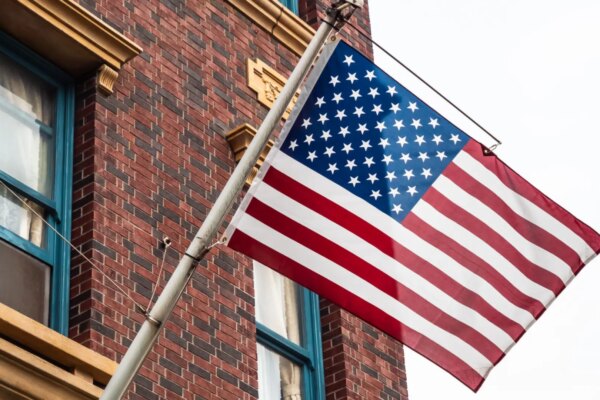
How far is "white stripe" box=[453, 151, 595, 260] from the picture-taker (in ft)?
45.8

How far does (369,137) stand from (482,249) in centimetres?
129

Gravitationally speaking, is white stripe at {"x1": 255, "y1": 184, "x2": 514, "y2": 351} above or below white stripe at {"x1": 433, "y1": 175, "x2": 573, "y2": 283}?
below

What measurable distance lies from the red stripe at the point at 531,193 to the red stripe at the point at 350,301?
159 cm

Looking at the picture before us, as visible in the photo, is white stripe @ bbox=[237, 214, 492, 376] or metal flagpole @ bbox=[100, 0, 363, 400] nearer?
metal flagpole @ bbox=[100, 0, 363, 400]

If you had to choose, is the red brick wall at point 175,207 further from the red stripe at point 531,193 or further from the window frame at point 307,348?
the red stripe at point 531,193

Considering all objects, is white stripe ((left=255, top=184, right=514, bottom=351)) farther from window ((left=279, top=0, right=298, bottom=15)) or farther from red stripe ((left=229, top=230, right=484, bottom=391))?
window ((left=279, top=0, right=298, bottom=15))

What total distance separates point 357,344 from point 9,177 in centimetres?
418

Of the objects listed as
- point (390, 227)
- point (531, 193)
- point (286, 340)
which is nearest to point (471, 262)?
point (390, 227)

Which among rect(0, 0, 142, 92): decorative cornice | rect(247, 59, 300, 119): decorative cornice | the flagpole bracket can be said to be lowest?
the flagpole bracket

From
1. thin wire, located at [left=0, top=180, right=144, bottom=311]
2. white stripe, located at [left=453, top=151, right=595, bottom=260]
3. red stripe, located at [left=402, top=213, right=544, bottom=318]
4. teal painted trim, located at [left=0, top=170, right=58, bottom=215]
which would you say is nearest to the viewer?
red stripe, located at [left=402, top=213, right=544, bottom=318]

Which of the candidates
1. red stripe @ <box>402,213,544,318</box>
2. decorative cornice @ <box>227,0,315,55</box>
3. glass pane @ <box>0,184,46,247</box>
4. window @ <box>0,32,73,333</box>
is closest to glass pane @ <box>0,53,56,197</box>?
window @ <box>0,32,73,333</box>

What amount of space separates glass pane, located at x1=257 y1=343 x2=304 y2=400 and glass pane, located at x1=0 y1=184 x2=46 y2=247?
2.64 metres

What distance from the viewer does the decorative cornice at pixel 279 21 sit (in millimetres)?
17750

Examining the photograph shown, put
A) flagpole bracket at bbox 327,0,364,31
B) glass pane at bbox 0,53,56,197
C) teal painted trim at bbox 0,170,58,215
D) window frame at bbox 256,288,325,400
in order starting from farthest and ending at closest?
window frame at bbox 256,288,325,400 < glass pane at bbox 0,53,56,197 < teal painted trim at bbox 0,170,58,215 < flagpole bracket at bbox 327,0,364,31
